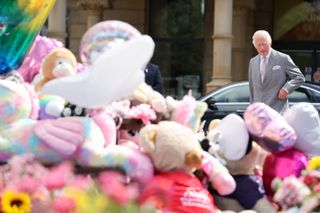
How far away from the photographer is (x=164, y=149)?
10.2 feet

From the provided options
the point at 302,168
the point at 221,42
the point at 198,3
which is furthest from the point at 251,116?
the point at 198,3

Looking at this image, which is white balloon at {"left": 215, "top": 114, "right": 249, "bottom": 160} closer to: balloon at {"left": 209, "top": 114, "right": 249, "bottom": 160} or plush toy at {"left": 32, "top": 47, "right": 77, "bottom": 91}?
balloon at {"left": 209, "top": 114, "right": 249, "bottom": 160}

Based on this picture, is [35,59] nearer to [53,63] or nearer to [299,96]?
[53,63]

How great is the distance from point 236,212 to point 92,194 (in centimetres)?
114

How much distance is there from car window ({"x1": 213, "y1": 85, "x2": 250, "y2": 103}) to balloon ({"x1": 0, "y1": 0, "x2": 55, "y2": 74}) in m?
8.63

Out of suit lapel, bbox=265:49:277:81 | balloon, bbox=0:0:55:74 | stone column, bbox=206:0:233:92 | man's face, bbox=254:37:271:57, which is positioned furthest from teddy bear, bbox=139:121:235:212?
stone column, bbox=206:0:233:92

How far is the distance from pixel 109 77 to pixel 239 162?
0.96 metres

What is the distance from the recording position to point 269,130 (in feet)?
11.1

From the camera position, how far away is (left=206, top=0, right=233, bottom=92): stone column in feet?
61.0

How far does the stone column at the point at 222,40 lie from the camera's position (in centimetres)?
1858

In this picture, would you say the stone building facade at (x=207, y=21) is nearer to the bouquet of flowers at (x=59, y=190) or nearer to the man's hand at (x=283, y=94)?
the man's hand at (x=283, y=94)

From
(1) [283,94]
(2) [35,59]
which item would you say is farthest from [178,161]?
(1) [283,94]

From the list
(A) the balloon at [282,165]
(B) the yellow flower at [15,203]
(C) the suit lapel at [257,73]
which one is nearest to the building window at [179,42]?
(C) the suit lapel at [257,73]

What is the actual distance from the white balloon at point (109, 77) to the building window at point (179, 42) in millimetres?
18797
